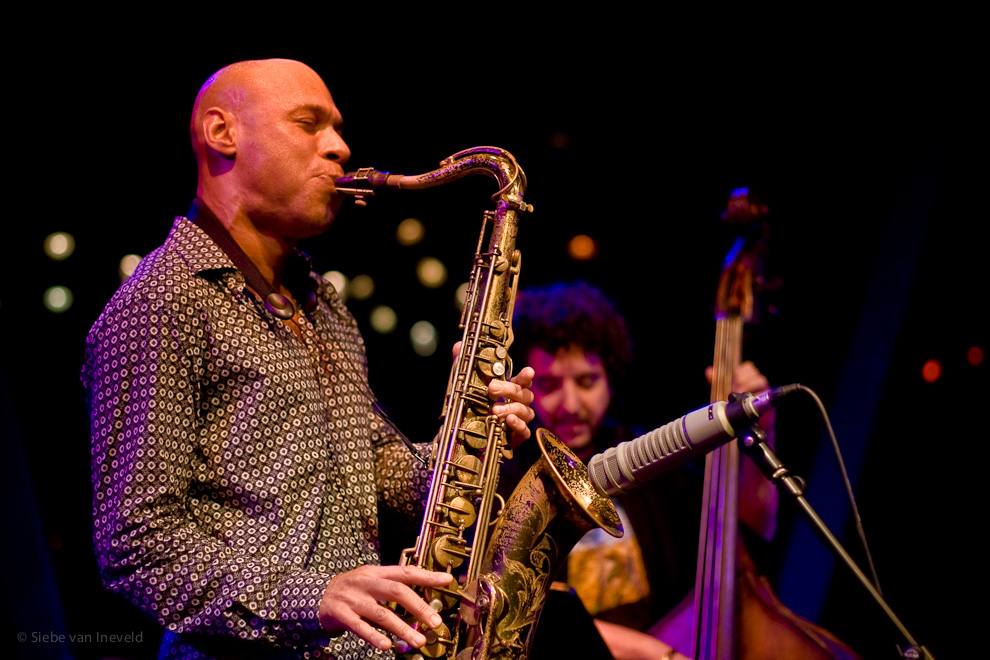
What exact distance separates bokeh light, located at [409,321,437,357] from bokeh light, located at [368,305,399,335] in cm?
14

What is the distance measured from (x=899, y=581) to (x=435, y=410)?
2.92 meters

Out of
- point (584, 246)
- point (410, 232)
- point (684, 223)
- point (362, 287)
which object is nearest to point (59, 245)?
point (362, 287)

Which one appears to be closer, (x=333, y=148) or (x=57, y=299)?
(x=333, y=148)

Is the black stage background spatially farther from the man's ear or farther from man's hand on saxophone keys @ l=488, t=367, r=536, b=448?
man's hand on saxophone keys @ l=488, t=367, r=536, b=448

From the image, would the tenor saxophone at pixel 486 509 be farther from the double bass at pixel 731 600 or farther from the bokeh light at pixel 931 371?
the bokeh light at pixel 931 371

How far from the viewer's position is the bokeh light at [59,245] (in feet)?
14.3

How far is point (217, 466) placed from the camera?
2.02m

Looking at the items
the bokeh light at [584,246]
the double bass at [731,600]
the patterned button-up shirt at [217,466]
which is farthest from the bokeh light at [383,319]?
the patterned button-up shirt at [217,466]

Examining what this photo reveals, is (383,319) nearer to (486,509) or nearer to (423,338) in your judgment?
(423,338)

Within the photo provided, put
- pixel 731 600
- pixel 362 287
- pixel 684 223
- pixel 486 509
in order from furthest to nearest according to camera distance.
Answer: pixel 362 287 < pixel 684 223 < pixel 731 600 < pixel 486 509

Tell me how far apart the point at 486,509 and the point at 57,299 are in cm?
338

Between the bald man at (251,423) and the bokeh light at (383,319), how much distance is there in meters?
2.74

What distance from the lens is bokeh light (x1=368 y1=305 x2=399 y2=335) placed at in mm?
5441

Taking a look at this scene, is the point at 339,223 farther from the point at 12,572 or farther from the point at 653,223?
the point at 12,572
